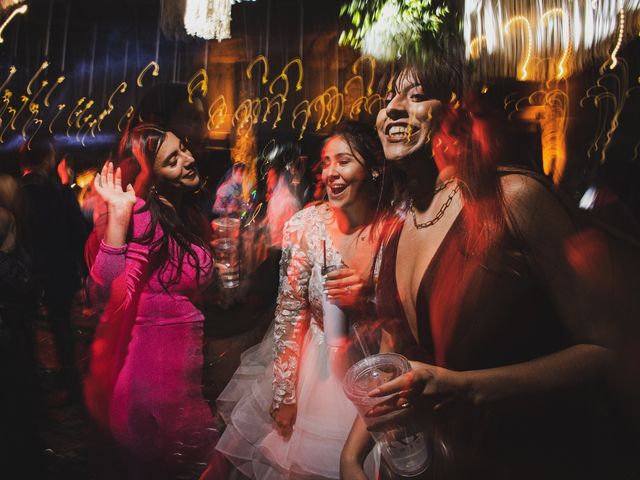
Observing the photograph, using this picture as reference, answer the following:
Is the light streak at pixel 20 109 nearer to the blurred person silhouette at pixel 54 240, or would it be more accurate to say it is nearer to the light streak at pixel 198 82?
the blurred person silhouette at pixel 54 240

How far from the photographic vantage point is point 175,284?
7.06ft

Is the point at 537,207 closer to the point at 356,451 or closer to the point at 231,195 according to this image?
the point at 356,451

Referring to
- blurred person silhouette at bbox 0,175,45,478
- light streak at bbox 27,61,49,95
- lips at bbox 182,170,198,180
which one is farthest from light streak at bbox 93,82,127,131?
blurred person silhouette at bbox 0,175,45,478

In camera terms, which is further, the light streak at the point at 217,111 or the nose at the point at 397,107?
the light streak at the point at 217,111

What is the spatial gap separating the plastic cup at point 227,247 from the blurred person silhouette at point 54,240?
696 mm

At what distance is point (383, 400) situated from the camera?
1.46 m

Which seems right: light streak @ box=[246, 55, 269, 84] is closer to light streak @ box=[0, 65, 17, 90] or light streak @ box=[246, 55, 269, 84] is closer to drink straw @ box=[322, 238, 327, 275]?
drink straw @ box=[322, 238, 327, 275]

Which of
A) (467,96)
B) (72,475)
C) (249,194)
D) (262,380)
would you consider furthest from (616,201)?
(72,475)

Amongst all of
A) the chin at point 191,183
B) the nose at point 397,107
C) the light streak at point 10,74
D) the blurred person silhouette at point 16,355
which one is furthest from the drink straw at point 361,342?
the light streak at point 10,74

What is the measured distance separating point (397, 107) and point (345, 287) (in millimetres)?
768

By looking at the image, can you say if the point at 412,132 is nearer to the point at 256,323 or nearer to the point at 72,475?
the point at 256,323

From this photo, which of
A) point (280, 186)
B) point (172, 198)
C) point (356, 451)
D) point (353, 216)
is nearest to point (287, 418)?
point (356, 451)

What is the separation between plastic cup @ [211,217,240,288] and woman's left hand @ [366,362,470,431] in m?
0.99

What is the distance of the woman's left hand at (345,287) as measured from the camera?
1918 millimetres
